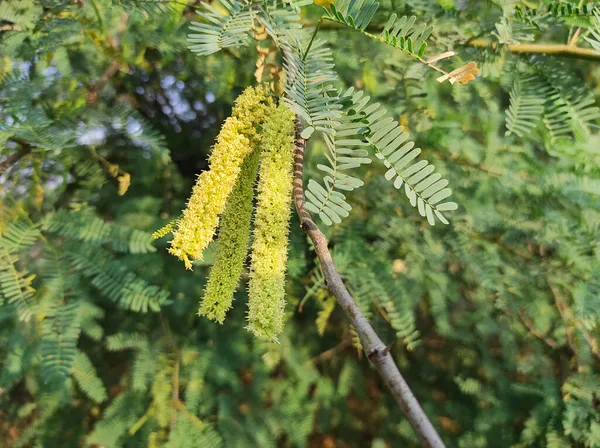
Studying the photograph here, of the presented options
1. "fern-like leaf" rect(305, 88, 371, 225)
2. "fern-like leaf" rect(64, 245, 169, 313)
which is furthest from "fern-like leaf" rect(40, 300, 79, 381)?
"fern-like leaf" rect(305, 88, 371, 225)

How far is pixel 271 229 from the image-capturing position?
2.61ft

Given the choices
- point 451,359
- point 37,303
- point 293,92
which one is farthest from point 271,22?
point 451,359

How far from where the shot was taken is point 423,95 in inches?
69.0

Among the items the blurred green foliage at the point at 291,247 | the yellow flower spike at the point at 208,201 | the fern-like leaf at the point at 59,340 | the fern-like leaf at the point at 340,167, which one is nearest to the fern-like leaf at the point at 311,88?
the fern-like leaf at the point at 340,167

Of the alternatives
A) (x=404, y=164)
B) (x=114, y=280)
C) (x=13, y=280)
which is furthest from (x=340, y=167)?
(x=13, y=280)

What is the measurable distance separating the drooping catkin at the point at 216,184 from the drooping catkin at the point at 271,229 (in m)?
0.04

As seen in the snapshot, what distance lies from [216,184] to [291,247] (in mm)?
Result: 936

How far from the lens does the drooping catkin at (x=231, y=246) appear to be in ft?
2.70

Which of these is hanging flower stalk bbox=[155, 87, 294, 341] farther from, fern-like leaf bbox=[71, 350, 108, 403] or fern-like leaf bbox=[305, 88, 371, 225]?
fern-like leaf bbox=[71, 350, 108, 403]

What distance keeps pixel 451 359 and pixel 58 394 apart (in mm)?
2303

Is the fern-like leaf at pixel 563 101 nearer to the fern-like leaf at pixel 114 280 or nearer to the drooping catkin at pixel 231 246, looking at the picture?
the drooping catkin at pixel 231 246

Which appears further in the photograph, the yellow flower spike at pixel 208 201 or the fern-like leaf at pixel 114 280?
the fern-like leaf at pixel 114 280

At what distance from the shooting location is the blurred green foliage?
1514mm

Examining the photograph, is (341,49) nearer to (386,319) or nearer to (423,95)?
(423,95)
